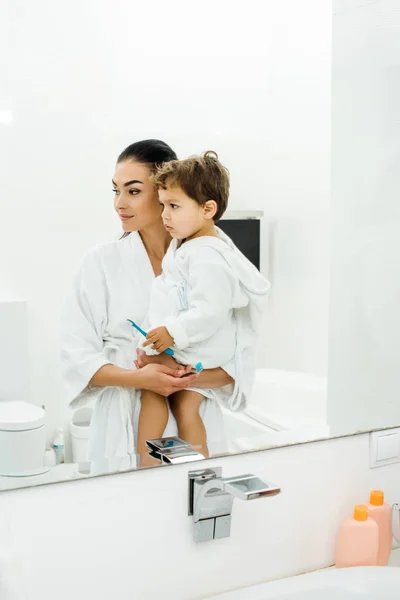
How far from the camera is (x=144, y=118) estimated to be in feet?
3.52

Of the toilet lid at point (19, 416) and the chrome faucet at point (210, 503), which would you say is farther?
the chrome faucet at point (210, 503)

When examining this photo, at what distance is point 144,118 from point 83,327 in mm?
351

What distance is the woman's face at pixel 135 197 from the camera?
108cm

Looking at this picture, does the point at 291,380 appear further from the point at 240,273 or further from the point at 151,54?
the point at 151,54

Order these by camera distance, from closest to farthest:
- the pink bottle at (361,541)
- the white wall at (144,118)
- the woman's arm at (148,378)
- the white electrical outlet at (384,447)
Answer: the white wall at (144,118)
the woman's arm at (148,378)
the pink bottle at (361,541)
the white electrical outlet at (384,447)

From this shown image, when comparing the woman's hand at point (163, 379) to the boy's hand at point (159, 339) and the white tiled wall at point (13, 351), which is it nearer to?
the boy's hand at point (159, 339)

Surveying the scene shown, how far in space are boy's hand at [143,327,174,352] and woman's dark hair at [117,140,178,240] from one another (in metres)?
0.17

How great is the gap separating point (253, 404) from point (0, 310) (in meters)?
0.47

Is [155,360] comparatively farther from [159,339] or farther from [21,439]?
[21,439]

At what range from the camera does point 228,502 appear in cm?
115

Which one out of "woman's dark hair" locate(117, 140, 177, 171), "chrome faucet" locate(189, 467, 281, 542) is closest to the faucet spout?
"chrome faucet" locate(189, 467, 281, 542)

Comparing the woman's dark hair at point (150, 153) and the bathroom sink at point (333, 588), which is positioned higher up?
the woman's dark hair at point (150, 153)

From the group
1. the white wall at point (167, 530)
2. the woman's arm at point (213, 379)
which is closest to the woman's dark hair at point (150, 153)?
the woman's arm at point (213, 379)

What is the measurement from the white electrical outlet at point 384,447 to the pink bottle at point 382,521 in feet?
0.29
